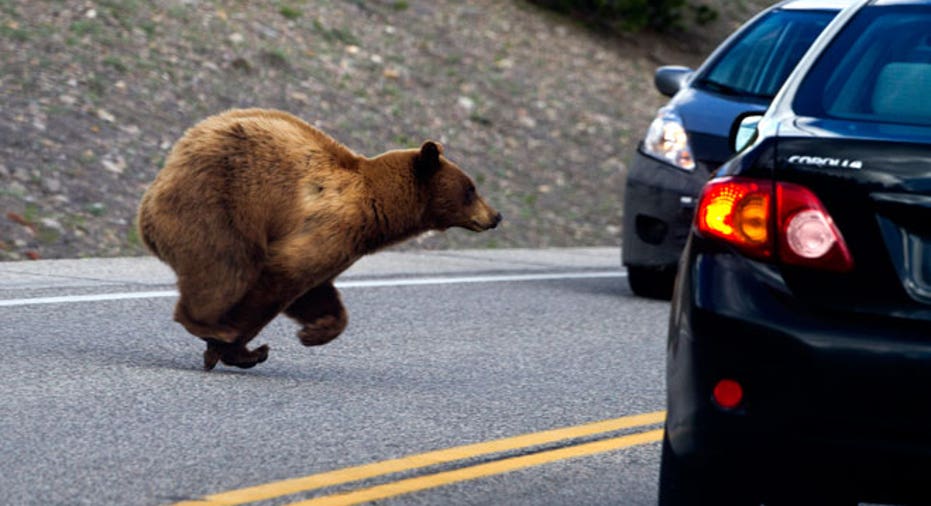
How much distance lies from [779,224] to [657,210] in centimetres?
646

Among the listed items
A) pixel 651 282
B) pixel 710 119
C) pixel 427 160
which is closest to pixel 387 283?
pixel 651 282

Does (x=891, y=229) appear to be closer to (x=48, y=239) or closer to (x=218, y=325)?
(x=218, y=325)

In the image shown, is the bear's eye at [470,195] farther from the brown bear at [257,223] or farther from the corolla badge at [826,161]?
the corolla badge at [826,161]

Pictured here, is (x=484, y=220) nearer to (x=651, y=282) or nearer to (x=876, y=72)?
(x=651, y=282)

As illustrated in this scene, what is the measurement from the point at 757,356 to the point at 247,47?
43.3ft

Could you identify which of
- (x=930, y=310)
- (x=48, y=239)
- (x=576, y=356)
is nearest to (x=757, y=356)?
(x=930, y=310)

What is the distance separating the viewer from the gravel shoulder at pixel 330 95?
13.2 meters

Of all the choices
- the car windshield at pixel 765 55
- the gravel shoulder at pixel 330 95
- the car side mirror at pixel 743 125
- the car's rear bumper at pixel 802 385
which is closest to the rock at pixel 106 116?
the gravel shoulder at pixel 330 95

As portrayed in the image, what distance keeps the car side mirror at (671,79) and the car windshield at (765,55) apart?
133 millimetres

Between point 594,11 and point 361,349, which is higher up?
point 361,349

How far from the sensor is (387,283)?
1119cm

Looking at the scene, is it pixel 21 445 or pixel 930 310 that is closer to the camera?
pixel 930 310

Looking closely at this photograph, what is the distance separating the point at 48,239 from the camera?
11.8 metres

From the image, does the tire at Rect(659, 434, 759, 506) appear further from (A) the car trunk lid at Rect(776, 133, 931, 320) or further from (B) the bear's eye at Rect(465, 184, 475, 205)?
(B) the bear's eye at Rect(465, 184, 475, 205)
